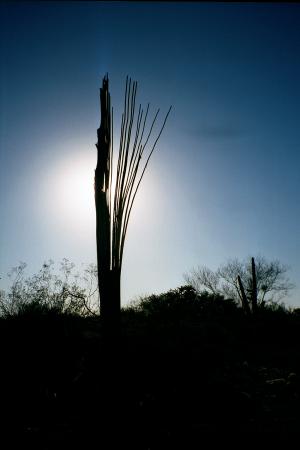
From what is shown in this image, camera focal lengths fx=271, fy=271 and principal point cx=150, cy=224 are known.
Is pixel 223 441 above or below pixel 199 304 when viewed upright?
below

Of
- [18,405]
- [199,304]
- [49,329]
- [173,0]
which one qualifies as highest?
[173,0]

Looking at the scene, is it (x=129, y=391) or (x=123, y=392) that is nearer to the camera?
(x=123, y=392)

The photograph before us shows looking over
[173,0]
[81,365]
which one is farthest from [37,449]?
[173,0]

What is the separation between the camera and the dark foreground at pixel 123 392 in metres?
2.14

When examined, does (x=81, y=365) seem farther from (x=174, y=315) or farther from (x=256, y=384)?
(x=174, y=315)

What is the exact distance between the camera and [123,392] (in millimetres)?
2580

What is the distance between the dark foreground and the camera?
2.14m

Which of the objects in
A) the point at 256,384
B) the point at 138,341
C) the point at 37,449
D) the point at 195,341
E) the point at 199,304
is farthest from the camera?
the point at 199,304

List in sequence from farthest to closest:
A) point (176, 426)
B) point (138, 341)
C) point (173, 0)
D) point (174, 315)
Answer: point (174, 315), point (138, 341), point (176, 426), point (173, 0)

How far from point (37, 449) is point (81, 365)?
1.26m

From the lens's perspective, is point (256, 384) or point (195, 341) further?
point (195, 341)

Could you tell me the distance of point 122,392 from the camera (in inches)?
101

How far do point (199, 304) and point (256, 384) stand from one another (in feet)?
25.7

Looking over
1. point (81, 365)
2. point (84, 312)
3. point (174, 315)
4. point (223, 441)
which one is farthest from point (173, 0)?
point (174, 315)
